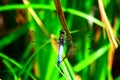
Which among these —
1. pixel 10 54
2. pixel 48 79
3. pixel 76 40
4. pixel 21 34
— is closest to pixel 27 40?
pixel 21 34

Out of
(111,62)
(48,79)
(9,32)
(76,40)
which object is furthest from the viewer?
(9,32)

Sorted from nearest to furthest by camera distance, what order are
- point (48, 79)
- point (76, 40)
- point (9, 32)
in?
point (76, 40) < point (48, 79) < point (9, 32)

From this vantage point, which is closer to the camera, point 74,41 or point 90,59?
point 74,41

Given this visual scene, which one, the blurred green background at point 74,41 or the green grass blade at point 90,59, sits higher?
the blurred green background at point 74,41

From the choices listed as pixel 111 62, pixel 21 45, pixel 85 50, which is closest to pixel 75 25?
pixel 85 50

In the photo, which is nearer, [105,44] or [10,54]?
[105,44]

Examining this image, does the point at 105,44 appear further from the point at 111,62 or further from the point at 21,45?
the point at 21,45

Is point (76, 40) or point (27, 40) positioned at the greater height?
point (27, 40)

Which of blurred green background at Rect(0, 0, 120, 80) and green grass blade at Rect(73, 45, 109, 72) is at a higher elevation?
blurred green background at Rect(0, 0, 120, 80)

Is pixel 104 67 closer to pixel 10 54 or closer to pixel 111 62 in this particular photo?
pixel 111 62

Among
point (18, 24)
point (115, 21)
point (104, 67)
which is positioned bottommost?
point (104, 67)
